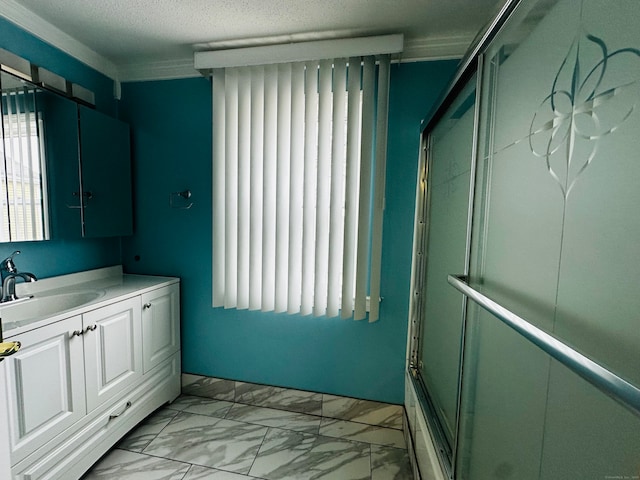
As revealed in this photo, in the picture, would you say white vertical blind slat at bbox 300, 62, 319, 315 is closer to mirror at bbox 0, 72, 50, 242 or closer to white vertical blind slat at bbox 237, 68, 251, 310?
white vertical blind slat at bbox 237, 68, 251, 310

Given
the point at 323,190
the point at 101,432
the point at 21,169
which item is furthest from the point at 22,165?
the point at 323,190

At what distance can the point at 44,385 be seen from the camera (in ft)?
3.54

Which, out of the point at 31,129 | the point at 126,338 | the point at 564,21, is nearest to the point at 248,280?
the point at 126,338

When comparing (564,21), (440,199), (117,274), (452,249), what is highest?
(564,21)

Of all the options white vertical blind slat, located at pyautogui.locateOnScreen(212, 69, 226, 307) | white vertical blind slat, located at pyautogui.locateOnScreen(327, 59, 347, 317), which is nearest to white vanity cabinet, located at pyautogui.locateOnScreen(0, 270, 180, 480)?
white vertical blind slat, located at pyautogui.locateOnScreen(212, 69, 226, 307)

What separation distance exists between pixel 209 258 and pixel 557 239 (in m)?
1.78

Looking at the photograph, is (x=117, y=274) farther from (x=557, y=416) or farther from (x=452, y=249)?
(x=557, y=416)

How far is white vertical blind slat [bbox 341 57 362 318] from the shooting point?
4.96 ft

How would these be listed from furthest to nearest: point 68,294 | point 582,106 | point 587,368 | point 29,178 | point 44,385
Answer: point 68,294, point 29,178, point 44,385, point 582,106, point 587,368

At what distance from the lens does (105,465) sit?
1.35m

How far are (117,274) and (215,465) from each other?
53.7 inches

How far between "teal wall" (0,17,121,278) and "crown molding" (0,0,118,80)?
1.1 inches

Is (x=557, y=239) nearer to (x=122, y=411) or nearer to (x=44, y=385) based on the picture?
(x=44, y=385)

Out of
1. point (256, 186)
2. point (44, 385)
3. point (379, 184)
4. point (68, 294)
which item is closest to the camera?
point (44, 385)
